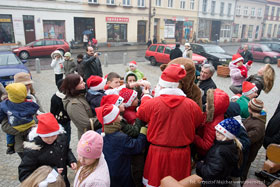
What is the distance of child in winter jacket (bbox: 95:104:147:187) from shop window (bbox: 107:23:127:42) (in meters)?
27.7

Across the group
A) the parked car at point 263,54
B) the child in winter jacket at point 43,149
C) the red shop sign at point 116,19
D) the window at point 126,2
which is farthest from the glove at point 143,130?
the window at point 126,2

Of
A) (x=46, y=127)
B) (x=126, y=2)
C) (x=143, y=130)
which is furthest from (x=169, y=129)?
(x=126, y=2)

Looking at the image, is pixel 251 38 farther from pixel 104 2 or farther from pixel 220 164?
pixel 220 164

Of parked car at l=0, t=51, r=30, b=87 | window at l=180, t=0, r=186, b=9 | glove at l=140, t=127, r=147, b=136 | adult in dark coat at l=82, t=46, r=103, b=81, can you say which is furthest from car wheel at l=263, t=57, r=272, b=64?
window at l=180, t=0, r=186, b=9

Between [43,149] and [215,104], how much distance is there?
2086 mm

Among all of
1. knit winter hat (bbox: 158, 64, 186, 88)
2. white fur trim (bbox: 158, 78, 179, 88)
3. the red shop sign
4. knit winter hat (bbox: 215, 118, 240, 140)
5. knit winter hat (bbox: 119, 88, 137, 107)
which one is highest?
the red shop sign

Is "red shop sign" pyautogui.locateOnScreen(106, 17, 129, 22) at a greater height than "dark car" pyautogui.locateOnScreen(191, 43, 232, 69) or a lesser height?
greater

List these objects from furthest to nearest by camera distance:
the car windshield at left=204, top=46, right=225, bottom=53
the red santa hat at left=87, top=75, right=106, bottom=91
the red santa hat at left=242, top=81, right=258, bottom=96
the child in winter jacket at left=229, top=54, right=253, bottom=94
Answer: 1. the car windshield at left=204, top=46, right=225, bottom=53
2. the child in winter jacket at left=229, top=54, right=253, bottom=94
3. the red santa hat at left=242, top=81, right=258, bottom=96
4. the red santa hat at left=87, top=75, right=106, bottom=91

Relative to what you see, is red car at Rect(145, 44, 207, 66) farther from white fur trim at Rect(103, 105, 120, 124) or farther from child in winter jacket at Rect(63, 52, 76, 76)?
white fur trim at Rect(103, 105, 120, 124)

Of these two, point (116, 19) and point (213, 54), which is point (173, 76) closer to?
point (213, 54)

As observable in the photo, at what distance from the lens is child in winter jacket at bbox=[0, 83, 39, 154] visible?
3199mm

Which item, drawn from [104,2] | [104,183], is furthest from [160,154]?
[104,2]

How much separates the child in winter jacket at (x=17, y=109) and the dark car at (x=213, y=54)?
1284 centimetres

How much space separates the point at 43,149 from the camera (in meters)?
2.60
